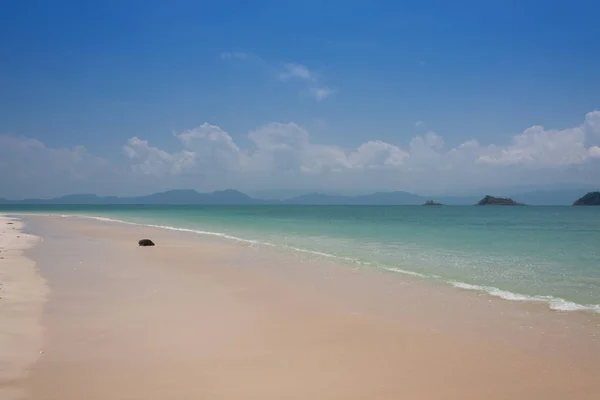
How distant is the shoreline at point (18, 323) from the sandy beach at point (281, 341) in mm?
31

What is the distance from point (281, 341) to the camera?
26.3ft

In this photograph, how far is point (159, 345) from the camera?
24.8 ft

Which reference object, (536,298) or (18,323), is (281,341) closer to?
(18,323)

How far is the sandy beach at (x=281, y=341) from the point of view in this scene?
5.96 metres

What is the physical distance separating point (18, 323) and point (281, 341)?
16.2 feet

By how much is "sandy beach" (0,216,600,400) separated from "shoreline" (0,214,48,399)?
31 millimetres

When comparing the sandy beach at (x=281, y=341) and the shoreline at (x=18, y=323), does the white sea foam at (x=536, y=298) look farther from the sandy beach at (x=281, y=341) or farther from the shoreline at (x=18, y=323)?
the shoreline at (x=18, y=323)

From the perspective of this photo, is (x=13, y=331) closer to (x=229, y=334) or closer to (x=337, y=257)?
(x=229, y=334)

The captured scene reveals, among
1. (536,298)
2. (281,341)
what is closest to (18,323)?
(281,341)

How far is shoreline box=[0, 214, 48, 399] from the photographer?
6.05m

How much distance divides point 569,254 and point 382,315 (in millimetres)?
17630

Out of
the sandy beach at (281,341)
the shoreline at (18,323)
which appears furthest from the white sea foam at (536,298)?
the shoreline at (18,323)

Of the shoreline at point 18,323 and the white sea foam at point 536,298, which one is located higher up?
the white sea foam at point 536,298

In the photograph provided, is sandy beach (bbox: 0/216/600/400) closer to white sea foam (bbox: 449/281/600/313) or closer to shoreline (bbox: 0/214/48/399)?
shoreline (bbox: 0/214/48/399)
